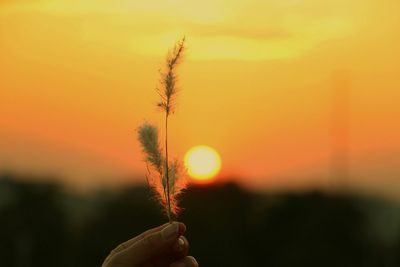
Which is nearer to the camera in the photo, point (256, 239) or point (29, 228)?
point (256, 239)

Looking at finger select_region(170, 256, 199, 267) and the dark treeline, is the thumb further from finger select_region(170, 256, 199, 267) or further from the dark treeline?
the dark treeline

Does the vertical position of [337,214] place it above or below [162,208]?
below

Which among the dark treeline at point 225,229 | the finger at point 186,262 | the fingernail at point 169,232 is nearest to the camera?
the finger at point 186,262

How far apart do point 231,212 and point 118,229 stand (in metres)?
8.94

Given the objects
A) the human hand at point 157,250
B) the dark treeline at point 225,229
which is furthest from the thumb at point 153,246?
the dark treeline at point 225,229

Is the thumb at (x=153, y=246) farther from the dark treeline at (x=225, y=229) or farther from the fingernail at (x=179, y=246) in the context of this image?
the dark treeline at (x=225, y=229)

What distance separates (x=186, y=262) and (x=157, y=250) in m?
0.15

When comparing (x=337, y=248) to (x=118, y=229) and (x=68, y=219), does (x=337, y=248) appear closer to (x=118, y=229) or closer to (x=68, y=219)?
(x=118, y=229)

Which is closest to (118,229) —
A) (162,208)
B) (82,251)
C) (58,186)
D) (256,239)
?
(82,251)

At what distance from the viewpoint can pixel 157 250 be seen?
15.2ft

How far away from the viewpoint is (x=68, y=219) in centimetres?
8475

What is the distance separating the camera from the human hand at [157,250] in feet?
15.1

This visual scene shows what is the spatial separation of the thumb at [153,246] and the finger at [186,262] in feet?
0.24

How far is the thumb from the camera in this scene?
4.62m
